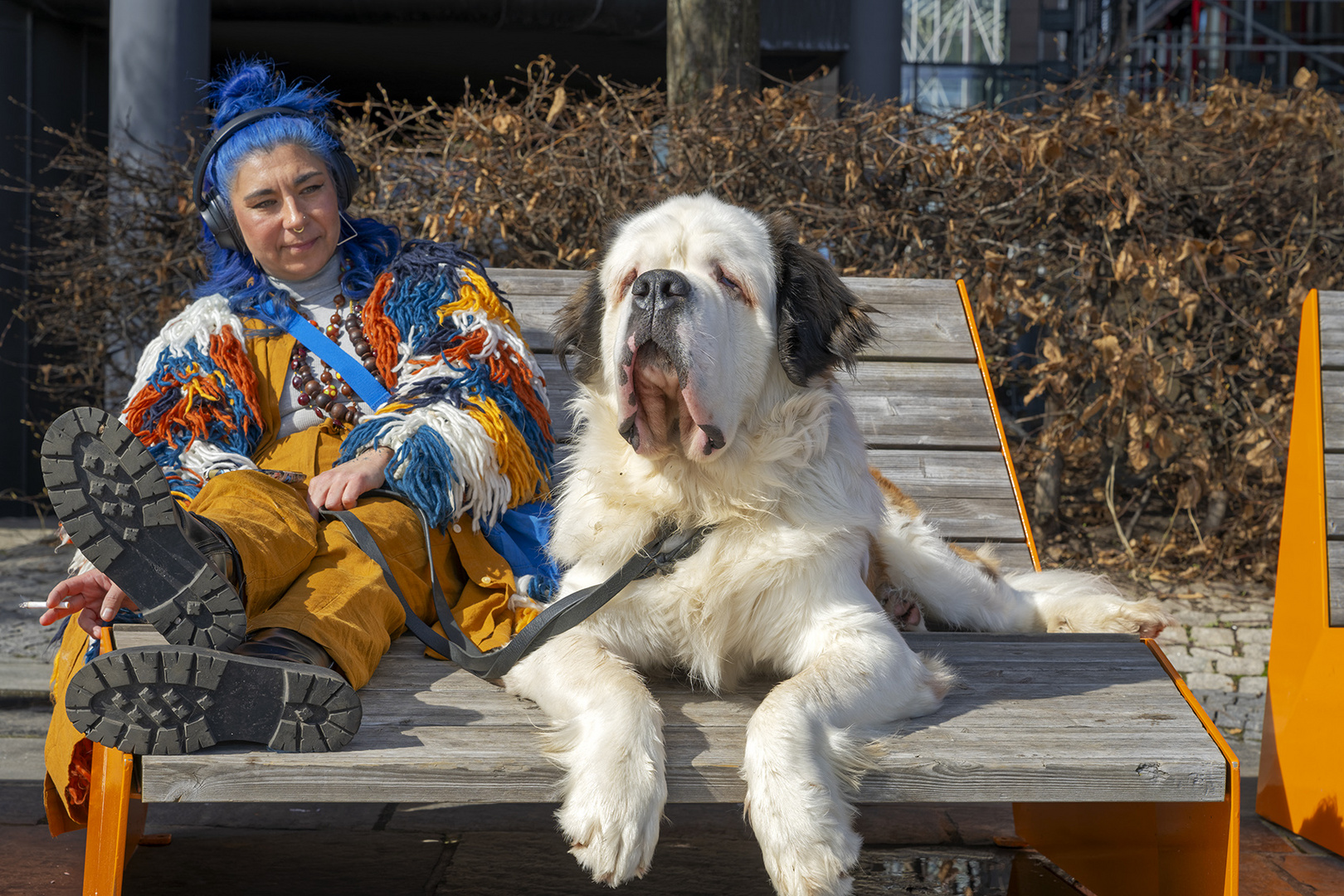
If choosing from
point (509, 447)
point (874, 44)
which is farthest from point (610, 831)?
point (874, 44)

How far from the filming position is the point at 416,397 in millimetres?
2895

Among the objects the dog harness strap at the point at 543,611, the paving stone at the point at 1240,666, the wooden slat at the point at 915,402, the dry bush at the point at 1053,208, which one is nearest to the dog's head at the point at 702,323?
the dog harness strap at the point at 543,611

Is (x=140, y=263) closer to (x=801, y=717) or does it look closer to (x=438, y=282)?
(x=438, y=282)

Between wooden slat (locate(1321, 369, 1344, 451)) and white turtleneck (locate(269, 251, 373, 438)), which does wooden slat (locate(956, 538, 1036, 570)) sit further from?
white turtleneck (locate(269, 251, 373, 438))

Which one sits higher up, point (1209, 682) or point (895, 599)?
point (895, 599)

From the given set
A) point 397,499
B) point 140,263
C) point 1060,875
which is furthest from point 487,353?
point 140,263

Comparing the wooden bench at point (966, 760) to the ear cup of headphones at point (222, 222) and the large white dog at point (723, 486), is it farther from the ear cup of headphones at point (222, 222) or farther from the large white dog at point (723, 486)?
the ear cup of headphones at point (222, 222)

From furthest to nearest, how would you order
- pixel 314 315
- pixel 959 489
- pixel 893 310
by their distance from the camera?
pixel 893 310
pixel 959 489
pixel 314 315

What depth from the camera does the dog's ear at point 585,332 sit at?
8.27ft

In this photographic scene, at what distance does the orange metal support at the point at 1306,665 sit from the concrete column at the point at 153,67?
545cm

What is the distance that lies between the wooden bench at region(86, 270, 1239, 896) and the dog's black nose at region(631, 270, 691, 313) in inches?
31.7

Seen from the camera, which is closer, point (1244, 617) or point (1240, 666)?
point (1240, 666)

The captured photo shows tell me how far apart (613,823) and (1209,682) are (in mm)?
3496

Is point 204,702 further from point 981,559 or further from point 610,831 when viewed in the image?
point 981,559
